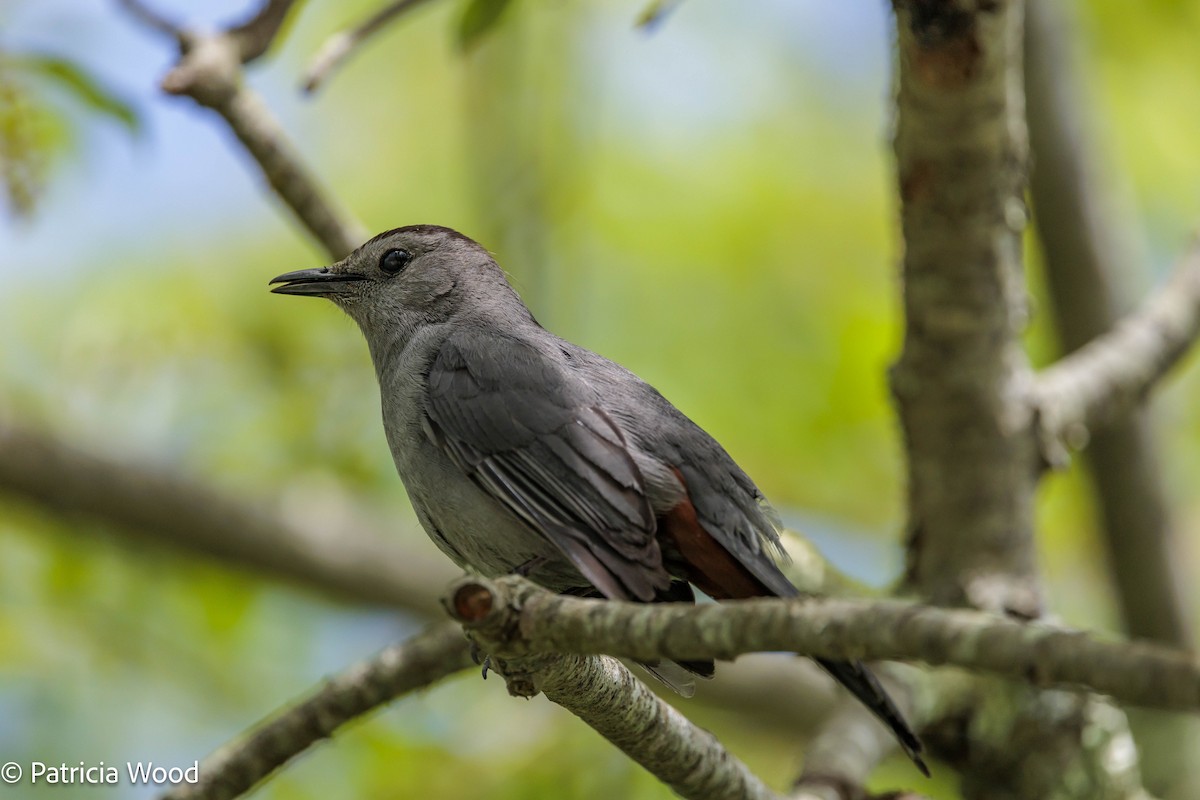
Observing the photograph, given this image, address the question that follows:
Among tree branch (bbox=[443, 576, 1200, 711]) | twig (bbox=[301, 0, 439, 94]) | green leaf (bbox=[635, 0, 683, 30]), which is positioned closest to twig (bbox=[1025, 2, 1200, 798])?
green leaf (bbox=[635, 0, 683, 30])

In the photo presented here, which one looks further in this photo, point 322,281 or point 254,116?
point 322,281

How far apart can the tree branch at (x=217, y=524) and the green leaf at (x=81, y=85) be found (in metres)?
1.69

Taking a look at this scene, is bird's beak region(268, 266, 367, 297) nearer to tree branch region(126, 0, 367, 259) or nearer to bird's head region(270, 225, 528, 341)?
bird's head region(270, 225, 528, 341)

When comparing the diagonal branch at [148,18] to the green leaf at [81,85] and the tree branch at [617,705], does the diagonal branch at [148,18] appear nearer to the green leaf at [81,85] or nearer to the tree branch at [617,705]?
the green leaf at [81,85]

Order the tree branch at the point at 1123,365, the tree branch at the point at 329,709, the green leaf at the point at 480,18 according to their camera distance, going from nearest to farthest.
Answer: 1. the tree branch at the point at 329,709
2. the green leaf at the point at 480,18
3. the tree branch at the point at 1123,365

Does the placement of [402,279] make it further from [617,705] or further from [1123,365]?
[1123,365]

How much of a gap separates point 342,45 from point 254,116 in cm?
39

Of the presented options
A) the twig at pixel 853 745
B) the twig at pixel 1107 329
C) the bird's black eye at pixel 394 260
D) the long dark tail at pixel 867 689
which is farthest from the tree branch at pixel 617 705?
the twig at pixel 1107 329

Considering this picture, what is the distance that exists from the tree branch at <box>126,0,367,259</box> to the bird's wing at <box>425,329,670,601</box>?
41.1 inches

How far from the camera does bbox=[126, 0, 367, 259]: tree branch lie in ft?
13.4

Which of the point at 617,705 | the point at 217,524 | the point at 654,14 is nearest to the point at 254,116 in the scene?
the point at 654,14

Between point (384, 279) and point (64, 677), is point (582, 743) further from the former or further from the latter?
point (64, 677)

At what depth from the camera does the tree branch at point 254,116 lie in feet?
13.4

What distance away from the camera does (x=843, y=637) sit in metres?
1.97
